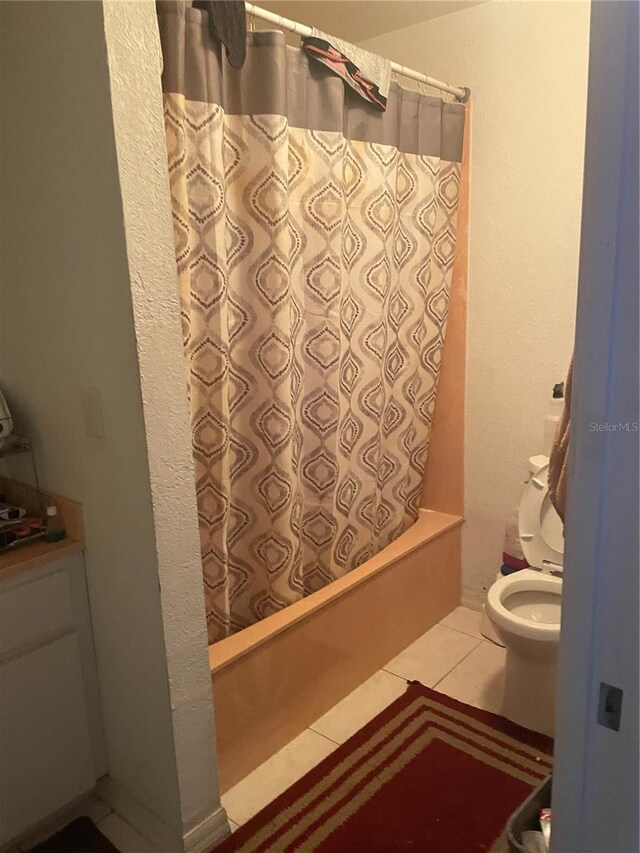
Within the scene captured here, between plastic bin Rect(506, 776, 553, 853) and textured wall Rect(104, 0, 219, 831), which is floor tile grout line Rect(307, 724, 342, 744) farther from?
plastic bin Rect(506, 776, 553, 853)

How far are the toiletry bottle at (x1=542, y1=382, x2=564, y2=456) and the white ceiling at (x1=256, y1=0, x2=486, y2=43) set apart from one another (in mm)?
1357

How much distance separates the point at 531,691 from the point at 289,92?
1896mm

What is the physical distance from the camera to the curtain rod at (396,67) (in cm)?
157

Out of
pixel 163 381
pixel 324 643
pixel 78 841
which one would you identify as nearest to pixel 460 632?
pixel 324 643

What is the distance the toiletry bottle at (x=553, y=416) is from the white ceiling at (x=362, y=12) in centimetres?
136

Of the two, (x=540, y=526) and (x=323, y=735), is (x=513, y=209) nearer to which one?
(x=540, y=526)

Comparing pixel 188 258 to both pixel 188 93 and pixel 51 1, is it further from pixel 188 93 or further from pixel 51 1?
pixel 51 1

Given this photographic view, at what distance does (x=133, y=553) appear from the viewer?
138 cm

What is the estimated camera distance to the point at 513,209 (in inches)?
86.6

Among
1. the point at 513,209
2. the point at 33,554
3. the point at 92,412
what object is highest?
the point at 513,209

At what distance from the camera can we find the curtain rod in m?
1.57

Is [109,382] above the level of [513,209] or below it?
below

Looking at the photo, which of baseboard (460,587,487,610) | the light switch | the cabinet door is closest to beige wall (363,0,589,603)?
baseboard (460,587,487,610)
